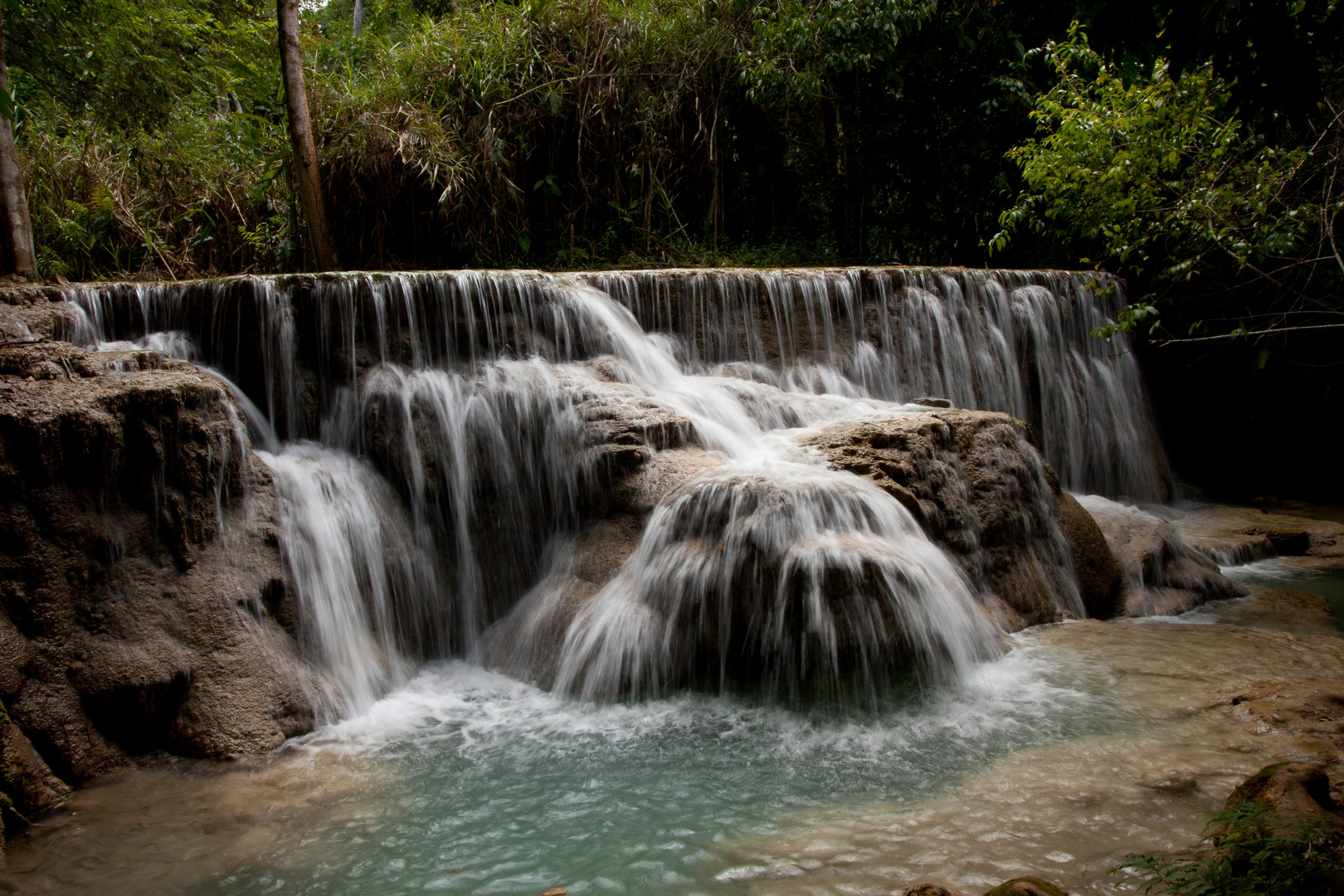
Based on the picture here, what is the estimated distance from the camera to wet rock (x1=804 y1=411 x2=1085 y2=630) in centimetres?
557

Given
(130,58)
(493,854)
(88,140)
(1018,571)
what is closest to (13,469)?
(493,854)

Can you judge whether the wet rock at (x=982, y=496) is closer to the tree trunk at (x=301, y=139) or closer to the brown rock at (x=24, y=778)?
the brown rock at (x=24, y=778)

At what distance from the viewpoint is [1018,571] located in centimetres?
582

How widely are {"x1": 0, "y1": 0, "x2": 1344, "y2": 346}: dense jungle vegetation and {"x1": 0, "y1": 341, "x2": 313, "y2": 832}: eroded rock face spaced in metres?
5.80

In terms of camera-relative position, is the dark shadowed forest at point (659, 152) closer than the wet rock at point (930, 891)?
No

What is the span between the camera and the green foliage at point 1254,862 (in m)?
2.13

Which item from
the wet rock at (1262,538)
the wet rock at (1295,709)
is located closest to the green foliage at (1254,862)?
the wet rock at (1295,709)

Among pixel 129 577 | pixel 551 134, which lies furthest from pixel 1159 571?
pixel 551 134

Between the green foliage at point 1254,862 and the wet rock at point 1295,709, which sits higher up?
the green foliage at point 1254,862

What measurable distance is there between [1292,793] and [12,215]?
9.33 m

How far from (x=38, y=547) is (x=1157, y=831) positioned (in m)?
5.05

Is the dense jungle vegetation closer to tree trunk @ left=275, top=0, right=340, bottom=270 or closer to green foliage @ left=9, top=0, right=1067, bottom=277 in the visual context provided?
green foliage @ left=9, top=0, right=1067, bottom=277

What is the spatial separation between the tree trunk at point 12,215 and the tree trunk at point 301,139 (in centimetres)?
239

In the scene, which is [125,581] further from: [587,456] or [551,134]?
[551,134]
